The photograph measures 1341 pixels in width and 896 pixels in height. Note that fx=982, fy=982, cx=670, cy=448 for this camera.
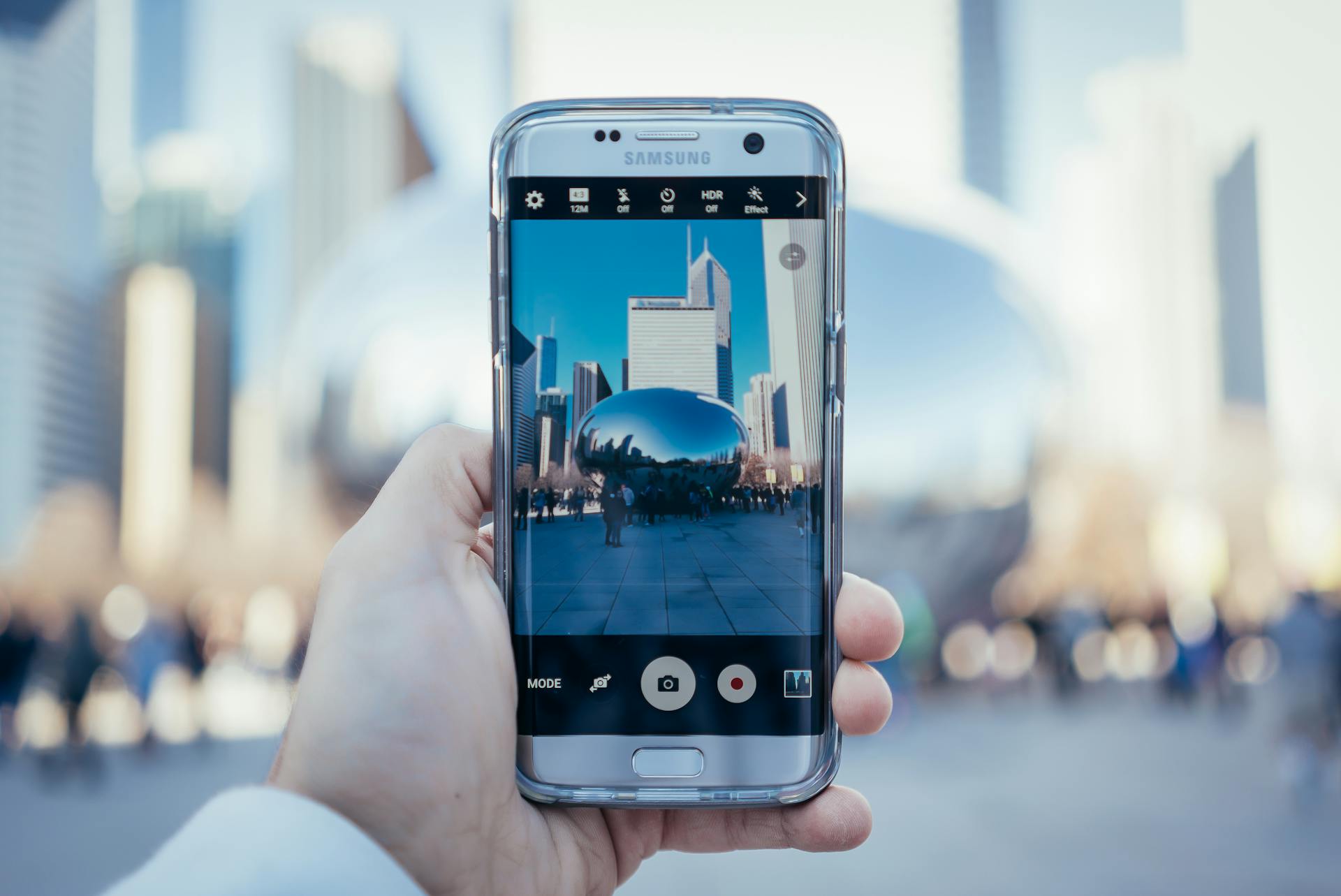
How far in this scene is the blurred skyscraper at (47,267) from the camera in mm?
100062

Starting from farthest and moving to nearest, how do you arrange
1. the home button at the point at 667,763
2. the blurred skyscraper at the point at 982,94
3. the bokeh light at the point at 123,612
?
the blurred skyscraper at the point at 982,94
the bokeh light at the point at 123,612
the home button at the point at 667,763

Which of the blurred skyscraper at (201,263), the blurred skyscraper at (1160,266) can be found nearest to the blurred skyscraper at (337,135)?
the blurred skyscraper at (201,263)

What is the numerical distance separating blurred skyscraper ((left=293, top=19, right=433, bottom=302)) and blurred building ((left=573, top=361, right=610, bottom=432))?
134 meters

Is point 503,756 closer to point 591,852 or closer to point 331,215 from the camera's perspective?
point 591,852

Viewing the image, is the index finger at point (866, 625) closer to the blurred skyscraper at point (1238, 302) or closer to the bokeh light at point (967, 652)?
the bokeh light at point (967, 652)

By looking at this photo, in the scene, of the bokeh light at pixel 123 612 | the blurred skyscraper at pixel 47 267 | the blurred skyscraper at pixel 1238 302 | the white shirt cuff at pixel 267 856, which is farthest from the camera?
the blurred skyscraper at pixel 47 267

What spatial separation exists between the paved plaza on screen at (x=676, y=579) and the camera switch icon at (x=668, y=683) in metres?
0.07

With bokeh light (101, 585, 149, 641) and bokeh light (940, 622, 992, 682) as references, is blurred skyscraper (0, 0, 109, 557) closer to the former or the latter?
bokeh light (101, 585, 149, 641)

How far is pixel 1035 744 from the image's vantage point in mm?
9664

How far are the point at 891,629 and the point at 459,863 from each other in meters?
1.02

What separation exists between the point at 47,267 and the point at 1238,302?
407 feet

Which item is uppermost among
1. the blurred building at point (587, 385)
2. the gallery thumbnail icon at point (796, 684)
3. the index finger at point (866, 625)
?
the blurred building at point (587, 385)

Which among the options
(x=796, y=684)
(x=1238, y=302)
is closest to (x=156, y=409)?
(x=1238, y=302)

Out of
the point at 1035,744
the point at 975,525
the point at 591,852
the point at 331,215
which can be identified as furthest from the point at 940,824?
the point at 331,215
